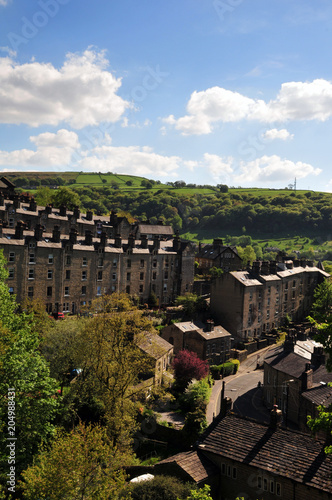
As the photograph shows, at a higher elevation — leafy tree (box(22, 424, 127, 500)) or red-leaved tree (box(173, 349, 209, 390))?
leafy tree (box(22, 424, 127, 500))

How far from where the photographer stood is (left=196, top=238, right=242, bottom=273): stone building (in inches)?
3666

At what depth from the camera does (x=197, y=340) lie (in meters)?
57.6

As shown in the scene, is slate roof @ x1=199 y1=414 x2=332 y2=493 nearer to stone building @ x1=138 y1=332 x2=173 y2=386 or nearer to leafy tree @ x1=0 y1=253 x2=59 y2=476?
leafy tree @ x1=0 y1=253 x2=59 y2=476

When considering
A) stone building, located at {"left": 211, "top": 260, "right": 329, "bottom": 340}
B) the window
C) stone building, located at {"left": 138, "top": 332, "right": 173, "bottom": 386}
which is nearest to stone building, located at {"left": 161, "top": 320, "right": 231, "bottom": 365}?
stone building, located at {"left": 138, "top": 332, "right": 173, "bottom": 386}

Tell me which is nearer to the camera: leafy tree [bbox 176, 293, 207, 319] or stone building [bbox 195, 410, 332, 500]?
stone building [bbox 195, 410, 332, 500]

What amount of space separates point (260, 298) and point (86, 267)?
101 feet

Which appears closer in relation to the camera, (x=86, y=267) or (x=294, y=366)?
(x=294, y=366)

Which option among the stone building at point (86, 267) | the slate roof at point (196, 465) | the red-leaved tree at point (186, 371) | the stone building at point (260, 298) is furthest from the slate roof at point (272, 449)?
the stone building at point (260, 298)

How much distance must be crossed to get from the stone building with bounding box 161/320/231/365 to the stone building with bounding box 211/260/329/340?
9169 mm

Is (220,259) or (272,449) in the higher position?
(220,259)

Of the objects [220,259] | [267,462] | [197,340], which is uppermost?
[220,259]

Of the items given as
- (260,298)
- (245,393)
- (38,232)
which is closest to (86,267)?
(38,232)

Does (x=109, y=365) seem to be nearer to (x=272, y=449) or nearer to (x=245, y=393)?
(x=272, y=449)

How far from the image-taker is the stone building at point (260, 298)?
68.0m
